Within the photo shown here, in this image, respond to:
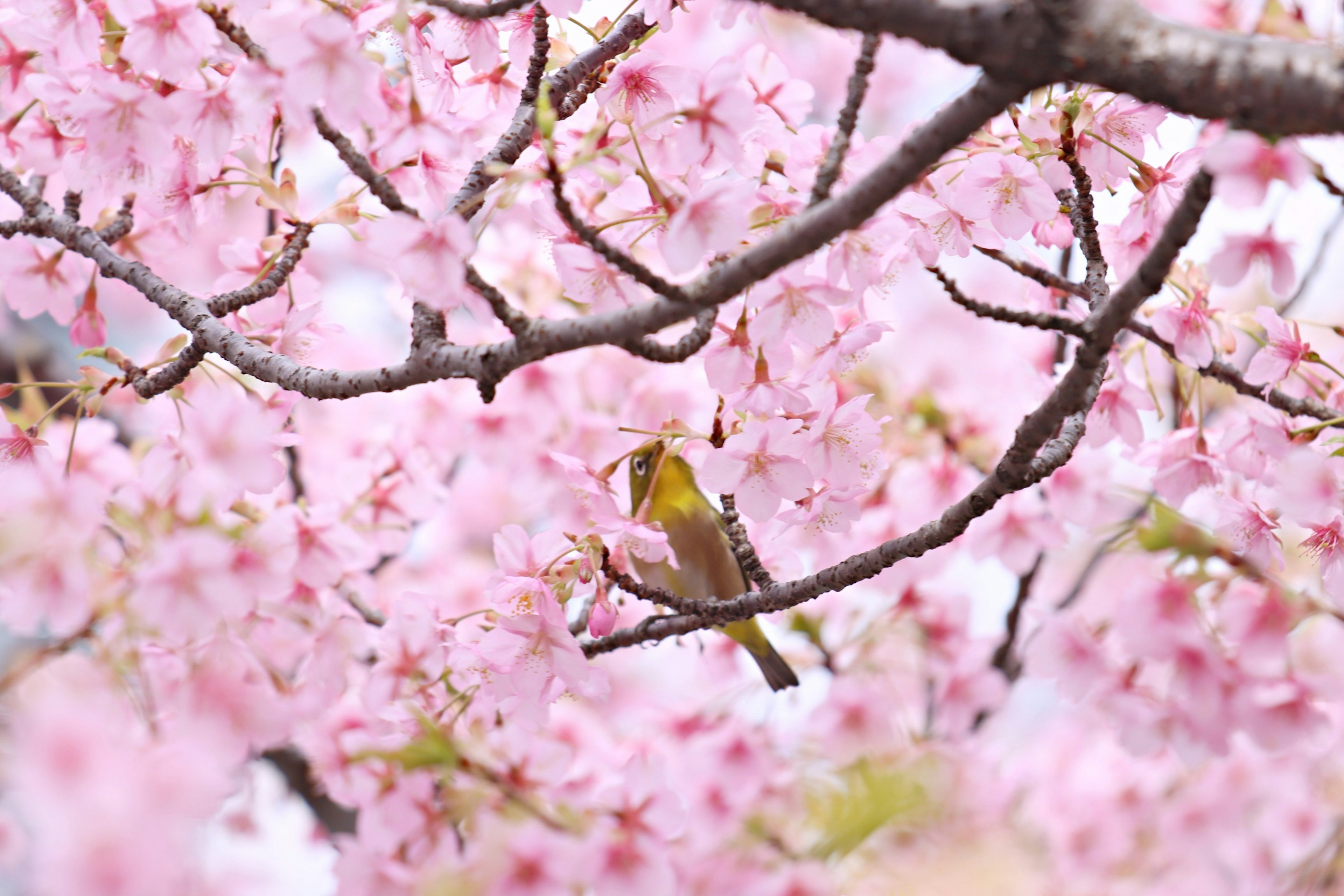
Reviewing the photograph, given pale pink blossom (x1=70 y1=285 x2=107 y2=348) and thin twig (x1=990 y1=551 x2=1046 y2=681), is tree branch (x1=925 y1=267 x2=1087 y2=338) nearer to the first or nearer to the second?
thin twig (x1=990 y1=551 x2=1046 y2=681)

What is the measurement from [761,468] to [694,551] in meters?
0.79

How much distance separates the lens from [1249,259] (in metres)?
1.42

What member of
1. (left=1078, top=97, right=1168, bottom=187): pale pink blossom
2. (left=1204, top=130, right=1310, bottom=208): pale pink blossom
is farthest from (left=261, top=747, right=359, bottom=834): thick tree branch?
(left=1204, top=130, right=1310, bottom=208): pale pink blossom

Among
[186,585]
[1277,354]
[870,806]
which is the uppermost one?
[1277,354]

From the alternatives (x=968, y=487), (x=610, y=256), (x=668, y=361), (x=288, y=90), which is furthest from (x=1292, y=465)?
(x=288, y=90)

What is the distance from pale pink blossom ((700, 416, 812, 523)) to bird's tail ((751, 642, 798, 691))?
0.91 metres

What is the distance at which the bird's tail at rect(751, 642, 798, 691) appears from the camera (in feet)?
7.90

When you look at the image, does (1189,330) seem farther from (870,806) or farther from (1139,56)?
(870,806)

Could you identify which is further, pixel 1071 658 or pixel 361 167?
pixel 1071 658

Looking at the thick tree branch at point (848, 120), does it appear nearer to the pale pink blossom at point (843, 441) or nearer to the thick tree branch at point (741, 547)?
the pale pink blossom at point (843, 441)

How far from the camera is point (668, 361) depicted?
4.01 ft

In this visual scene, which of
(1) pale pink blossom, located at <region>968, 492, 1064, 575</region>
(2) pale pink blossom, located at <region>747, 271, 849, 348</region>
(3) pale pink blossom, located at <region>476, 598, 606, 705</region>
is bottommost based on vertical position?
(3) pale pink blossom, located at <region>476, 598, 606, 705</region>

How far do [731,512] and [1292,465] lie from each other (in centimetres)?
89

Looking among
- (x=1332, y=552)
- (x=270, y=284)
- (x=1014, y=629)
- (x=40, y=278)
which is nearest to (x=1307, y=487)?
(x=1332, y=552)
